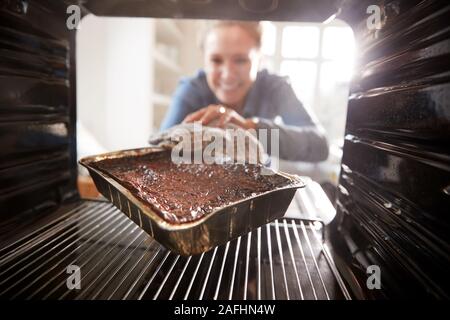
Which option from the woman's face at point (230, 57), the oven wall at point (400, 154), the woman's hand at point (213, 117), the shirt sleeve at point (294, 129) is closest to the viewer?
the oven wall at point (400, 154)

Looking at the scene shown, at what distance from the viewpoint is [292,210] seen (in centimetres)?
101

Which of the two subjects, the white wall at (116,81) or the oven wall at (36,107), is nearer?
the oven wall at (36,107)

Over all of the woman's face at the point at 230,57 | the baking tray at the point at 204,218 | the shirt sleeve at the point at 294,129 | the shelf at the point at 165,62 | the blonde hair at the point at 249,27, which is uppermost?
the shelf at the point at 165,62

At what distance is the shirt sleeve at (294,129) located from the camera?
4.35 feet

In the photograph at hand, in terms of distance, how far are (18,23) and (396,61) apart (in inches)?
35.2

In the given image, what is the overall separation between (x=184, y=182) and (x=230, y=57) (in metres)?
0.88

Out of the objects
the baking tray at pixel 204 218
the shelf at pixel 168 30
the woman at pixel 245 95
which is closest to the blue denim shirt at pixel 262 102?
the woman at pixel 245 95

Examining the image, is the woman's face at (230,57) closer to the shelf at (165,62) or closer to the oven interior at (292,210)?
the oven interior at (292,210)

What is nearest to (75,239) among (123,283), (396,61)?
(123,283)

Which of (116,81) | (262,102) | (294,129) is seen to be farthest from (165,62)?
(294,129)

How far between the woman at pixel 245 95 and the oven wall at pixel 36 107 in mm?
436

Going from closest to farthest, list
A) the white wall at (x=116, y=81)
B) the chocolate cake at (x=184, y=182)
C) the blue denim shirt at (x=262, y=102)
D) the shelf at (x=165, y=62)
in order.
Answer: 1. the chocolate cake at (x=184, y=182)
2. the blue denim shirt at (x=262, y=102)
3. the white wall at (x=116, y=81)
4. the shelf at (x=165, y=62)

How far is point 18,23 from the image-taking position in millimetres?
728

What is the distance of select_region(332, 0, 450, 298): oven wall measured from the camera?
48cm
